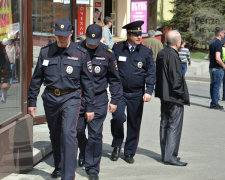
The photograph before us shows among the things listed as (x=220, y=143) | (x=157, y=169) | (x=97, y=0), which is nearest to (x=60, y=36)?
(x=157, y=169)

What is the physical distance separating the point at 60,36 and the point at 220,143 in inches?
155

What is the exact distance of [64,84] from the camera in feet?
17.1

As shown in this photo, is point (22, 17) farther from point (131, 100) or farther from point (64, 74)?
point (131, 100)

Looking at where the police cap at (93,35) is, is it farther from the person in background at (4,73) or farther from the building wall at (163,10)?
the building wall at (163,10)

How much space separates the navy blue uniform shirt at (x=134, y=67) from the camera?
6.64 metres

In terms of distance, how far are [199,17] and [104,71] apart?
70.3 feet

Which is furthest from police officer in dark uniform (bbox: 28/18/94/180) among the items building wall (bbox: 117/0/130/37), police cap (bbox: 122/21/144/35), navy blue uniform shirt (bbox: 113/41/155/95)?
building wall (bbox: 117/0/130/37)

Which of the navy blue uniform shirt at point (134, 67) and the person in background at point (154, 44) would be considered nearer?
the navy blue uniform shirt at point (134, 67)

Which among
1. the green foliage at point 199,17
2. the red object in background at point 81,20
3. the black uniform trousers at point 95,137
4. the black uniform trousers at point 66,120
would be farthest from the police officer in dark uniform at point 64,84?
the green foliage at point 199,17

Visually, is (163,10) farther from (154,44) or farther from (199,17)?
(154,44)

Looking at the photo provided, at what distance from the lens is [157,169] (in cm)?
643

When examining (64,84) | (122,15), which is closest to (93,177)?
(64,84)

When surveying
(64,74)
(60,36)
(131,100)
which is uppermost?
(60,36)

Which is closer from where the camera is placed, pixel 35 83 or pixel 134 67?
pixel 35 83
